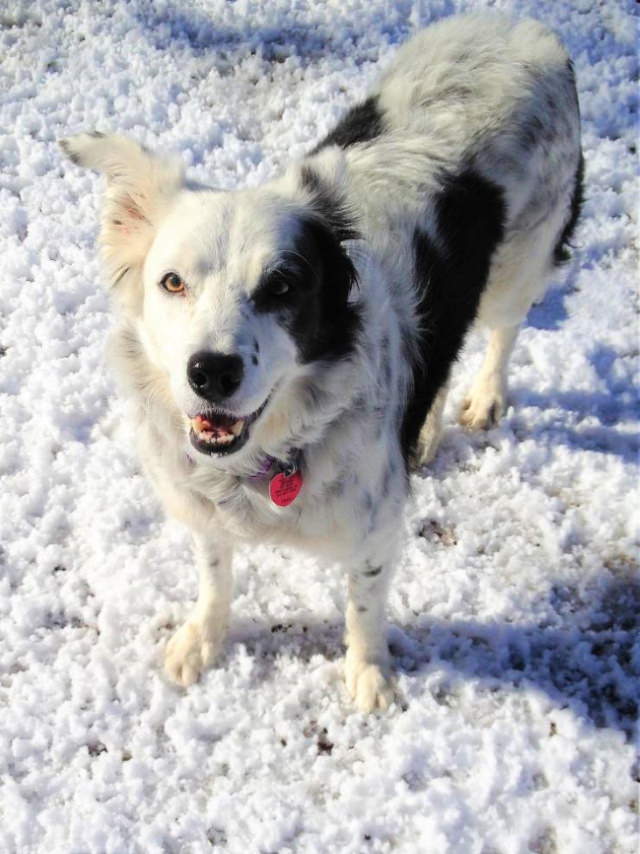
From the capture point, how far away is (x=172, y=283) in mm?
2410

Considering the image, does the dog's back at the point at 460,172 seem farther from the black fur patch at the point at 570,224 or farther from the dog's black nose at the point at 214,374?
the dog's black nose at the point at 214,374

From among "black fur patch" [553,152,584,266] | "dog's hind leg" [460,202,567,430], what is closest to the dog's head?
"dog's hind leg" [460,202,567,430]

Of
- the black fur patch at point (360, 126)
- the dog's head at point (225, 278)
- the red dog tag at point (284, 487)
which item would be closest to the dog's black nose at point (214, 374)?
the dog's head at point (225, 278)

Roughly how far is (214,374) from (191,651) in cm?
162

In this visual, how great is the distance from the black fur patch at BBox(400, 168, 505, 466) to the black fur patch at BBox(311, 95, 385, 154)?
440 mm

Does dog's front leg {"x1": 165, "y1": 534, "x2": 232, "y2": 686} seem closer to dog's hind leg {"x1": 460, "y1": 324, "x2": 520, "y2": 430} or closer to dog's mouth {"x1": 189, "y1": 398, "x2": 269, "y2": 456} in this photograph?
dog's mouth {"x1": 189, "y1": 398, "x2": 269, "y2": 456}

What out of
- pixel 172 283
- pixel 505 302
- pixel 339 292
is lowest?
pixel 505 302

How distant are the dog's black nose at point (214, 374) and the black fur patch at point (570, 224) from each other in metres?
2.38

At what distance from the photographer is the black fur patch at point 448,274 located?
10.1 ft

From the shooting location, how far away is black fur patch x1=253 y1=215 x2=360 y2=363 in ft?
7.86

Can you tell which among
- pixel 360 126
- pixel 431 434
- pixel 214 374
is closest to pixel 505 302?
pixel 431 434

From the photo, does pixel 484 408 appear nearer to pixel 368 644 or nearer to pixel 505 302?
pixel 505 302

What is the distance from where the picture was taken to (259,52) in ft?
20.1

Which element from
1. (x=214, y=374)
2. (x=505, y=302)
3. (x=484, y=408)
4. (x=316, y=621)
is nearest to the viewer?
(x=214, y=374)
